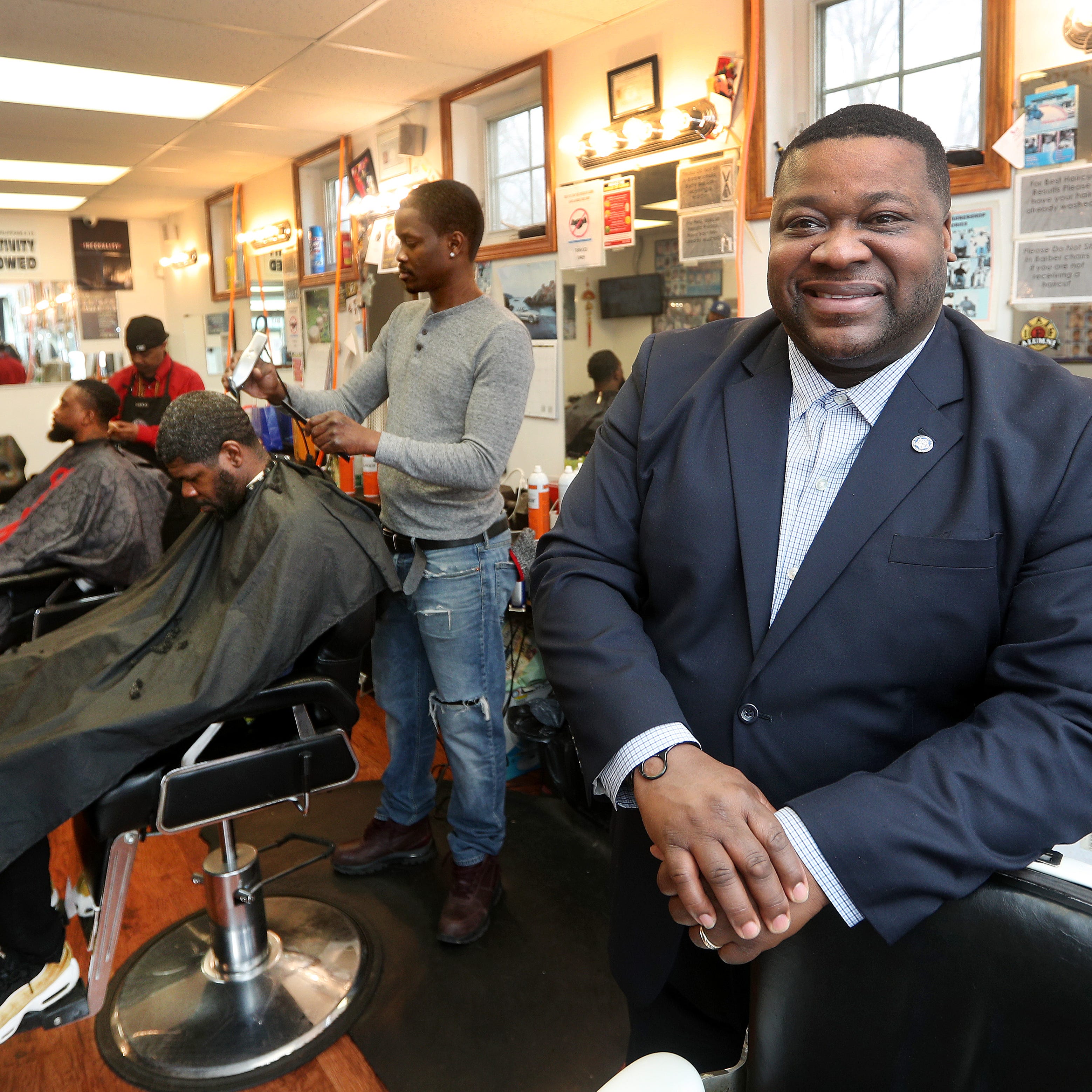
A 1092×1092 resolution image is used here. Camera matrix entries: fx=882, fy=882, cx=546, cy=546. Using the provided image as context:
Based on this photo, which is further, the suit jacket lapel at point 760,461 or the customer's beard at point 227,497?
the customer's beard at point 227,497

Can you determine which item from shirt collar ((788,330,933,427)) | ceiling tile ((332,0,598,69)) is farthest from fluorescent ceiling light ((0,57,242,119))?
shirt collar ((788,330,933,427))

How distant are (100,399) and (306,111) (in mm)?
1677

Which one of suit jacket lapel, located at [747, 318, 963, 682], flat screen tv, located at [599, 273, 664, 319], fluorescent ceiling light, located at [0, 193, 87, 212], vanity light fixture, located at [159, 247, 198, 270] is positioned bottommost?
suit jacket lapel, located at [747, 318, 963, 682]

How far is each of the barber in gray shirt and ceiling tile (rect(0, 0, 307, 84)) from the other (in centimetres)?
152

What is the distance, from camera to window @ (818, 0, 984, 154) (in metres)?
2.22

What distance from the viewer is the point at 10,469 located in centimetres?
409

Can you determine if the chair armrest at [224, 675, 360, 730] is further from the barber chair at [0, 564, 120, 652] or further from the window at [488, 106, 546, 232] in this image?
the window at [488, 106, 546, 232]

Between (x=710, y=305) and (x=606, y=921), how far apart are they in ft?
6.09

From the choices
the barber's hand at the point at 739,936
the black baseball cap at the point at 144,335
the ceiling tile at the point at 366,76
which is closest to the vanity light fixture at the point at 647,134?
the ceiling tile at the point at 366,76

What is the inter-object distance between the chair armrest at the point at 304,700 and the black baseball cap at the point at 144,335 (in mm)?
2991

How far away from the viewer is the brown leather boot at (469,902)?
2.21 meters

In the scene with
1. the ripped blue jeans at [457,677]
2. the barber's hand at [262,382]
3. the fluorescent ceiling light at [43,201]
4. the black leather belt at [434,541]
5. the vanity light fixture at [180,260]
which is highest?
the fluorescent ceiling light at [43,201]

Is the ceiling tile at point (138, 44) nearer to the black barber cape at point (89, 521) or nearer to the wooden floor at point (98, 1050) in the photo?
the black barber cape at point (89, 521)

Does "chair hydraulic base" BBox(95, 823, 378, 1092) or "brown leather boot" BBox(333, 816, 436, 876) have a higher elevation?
"brown leather boot" BBox(333, 816, 436, 876)
